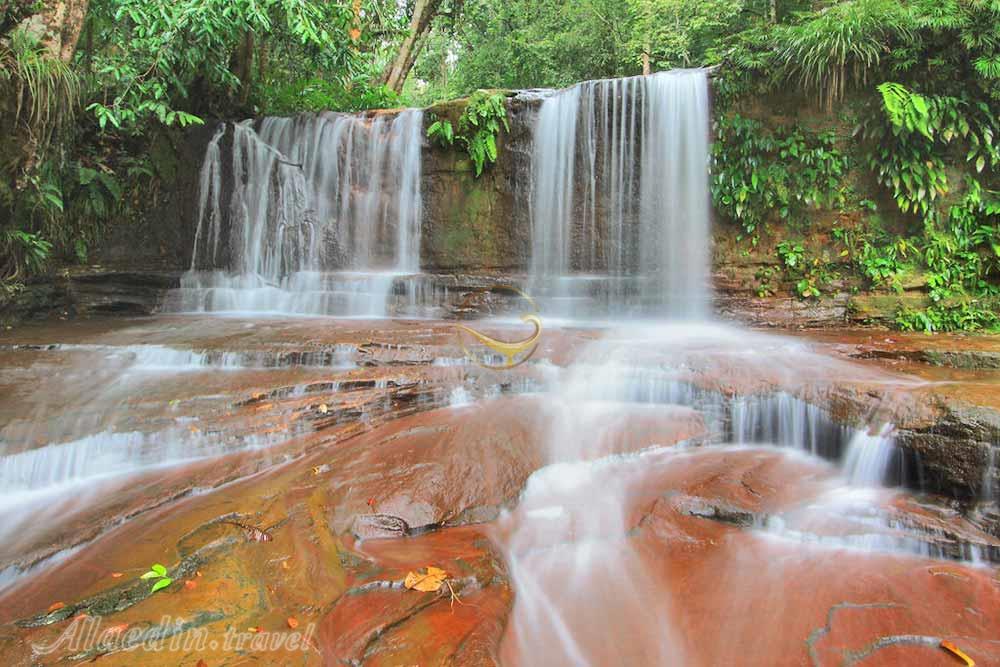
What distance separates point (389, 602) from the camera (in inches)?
107

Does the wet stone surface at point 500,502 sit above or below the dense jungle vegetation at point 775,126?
below

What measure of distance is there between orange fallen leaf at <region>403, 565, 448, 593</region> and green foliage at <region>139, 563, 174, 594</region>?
1.14 m

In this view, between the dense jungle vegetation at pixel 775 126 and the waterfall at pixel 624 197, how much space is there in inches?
21.5

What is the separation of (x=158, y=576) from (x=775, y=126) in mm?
8824

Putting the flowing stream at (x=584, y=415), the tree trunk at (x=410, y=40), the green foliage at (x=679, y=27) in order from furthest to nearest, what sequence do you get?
1. the tree trunk at (x=410, y=40)
2. the green foliage at (x=679, y=27)
3. the flowing stream at (x=584, y=415)

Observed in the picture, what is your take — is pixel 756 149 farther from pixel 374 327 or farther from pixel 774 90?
pixel 374 327

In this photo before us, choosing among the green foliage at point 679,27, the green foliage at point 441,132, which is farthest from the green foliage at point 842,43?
the green foliage at point 679,27

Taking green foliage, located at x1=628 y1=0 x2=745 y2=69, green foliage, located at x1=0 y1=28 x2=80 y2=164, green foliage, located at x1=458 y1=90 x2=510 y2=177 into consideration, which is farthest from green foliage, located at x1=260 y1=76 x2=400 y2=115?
green foliage, located at x1=628 y1=0 x2=745 y2=69

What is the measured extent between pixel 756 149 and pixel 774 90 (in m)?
0.85

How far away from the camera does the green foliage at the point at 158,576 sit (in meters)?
2.70

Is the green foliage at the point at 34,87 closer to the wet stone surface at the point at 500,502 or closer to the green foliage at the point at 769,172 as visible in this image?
the wet stone surface at the point at 500,502

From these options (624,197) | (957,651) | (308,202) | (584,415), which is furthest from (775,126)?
(308,202)

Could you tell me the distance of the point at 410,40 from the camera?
1424 cm

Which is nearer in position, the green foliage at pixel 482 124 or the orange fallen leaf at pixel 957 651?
the orange fallen leaf at pixel 957 651
